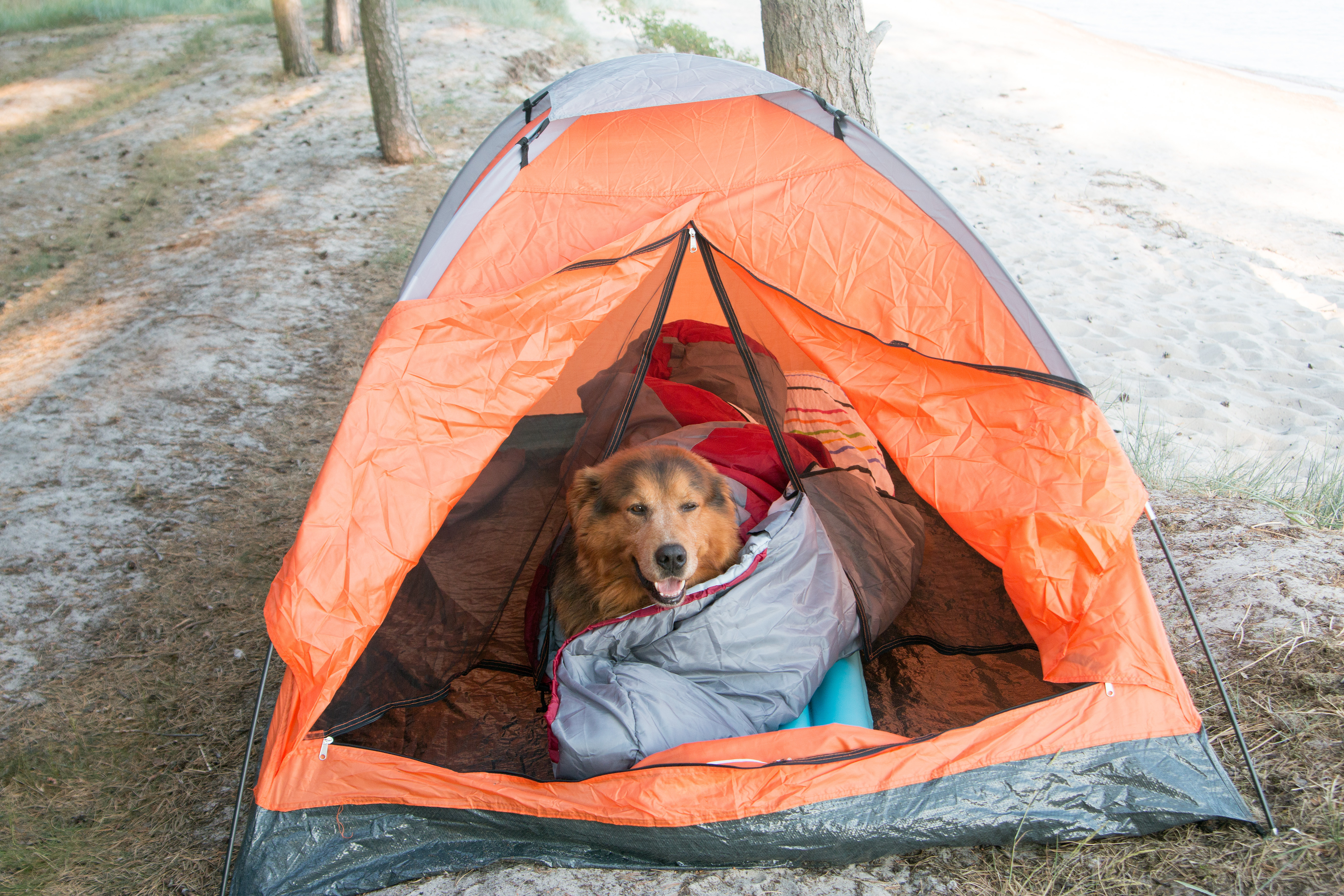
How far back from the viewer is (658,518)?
2766 millimetres

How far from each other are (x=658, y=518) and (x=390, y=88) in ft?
23.5

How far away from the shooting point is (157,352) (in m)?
5.60

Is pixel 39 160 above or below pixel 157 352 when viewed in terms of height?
above

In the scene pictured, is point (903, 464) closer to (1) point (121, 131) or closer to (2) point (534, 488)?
(2) point (534, 488)

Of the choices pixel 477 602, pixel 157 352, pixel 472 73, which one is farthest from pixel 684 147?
pixel 472 73

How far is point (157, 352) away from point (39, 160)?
5.42 metres

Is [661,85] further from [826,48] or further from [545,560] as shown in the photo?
[545,560]

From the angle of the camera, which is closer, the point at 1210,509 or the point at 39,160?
the point at 1210,509

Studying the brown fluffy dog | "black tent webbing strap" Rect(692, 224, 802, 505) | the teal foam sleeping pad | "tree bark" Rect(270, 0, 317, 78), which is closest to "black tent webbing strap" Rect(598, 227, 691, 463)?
"black tent webbing strap" Rect(692, 224, 802, 505)

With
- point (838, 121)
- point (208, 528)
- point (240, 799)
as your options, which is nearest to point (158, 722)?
point (240, 799)

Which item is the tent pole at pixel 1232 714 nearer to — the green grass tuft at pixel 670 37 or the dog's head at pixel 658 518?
the dog's head at pixel 658 518

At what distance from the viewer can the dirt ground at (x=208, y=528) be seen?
2.18 m

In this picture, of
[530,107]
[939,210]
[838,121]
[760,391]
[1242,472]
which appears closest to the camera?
[939,210]

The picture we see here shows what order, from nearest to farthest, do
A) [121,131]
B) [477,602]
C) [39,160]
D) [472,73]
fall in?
[477,602]
[39,160]
[121,131]
[472,73]
